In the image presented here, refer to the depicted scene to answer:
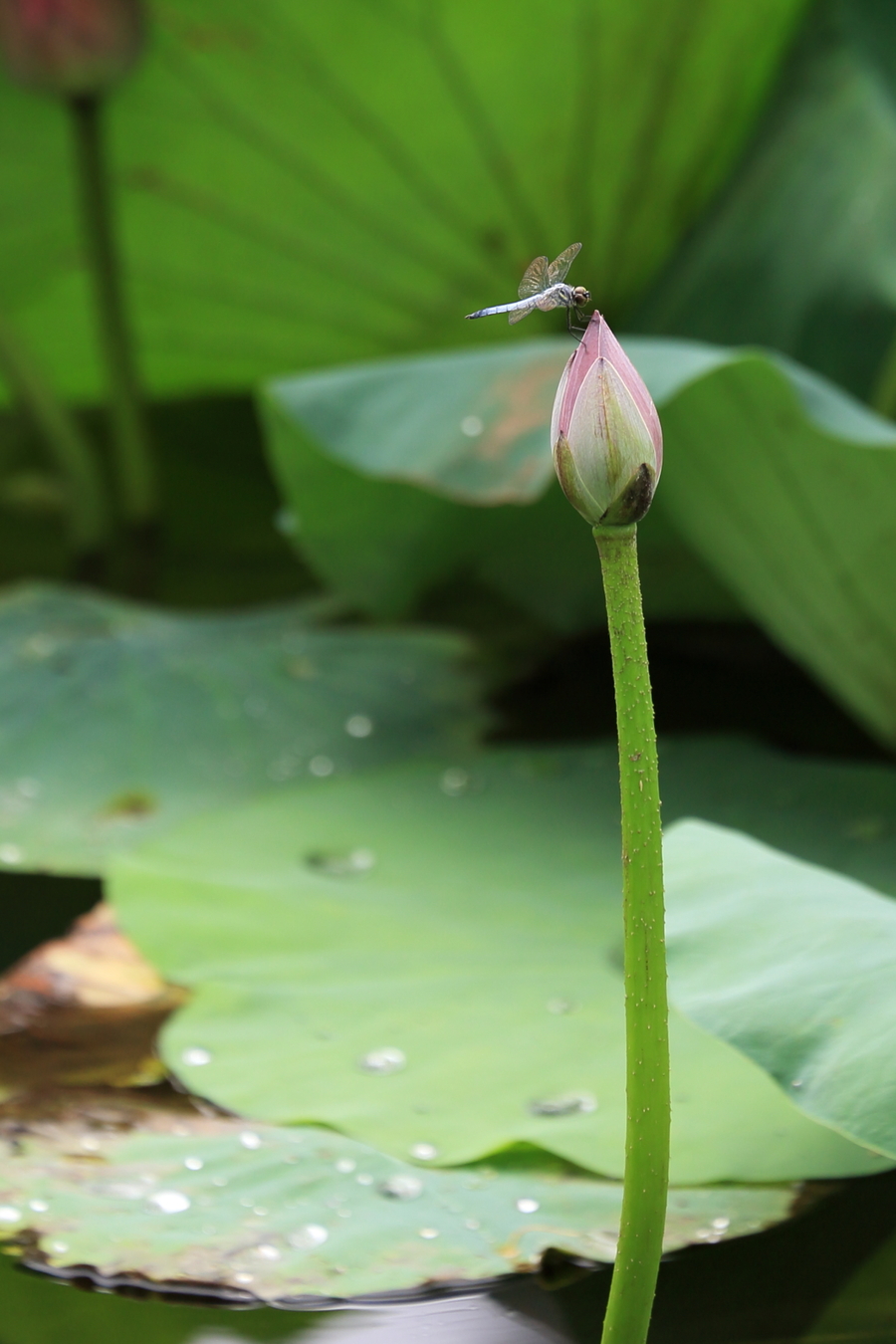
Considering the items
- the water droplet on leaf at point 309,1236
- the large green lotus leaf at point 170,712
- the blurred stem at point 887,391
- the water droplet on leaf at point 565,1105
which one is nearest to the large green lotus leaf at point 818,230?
the blurred stem at point 887,391

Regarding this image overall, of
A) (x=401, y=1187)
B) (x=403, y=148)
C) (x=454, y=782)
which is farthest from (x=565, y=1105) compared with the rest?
(x=403, y=148)

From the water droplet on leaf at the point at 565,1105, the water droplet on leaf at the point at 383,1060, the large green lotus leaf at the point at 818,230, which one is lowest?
the water droplet on leaf at the point at 383,1060

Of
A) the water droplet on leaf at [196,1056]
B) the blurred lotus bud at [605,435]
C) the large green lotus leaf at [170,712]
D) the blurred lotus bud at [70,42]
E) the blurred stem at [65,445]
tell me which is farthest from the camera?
the blurred stem at [65,445]

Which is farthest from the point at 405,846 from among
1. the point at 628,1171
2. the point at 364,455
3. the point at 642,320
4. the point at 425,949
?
the point at 642,320

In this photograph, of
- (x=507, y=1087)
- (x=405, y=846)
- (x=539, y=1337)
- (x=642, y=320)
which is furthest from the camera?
(x=642, y=320)

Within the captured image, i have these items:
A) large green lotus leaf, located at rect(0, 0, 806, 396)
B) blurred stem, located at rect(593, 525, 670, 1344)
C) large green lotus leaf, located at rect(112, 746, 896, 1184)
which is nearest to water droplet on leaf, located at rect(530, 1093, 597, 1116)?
large green lotus leaf, located at rect(112, 746, 896, 1184)

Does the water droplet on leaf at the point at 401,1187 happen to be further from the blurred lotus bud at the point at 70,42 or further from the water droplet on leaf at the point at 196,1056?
the blurred lotus bud at the point at 70,42

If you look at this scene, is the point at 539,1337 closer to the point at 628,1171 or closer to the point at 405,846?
the point at 628,1171
